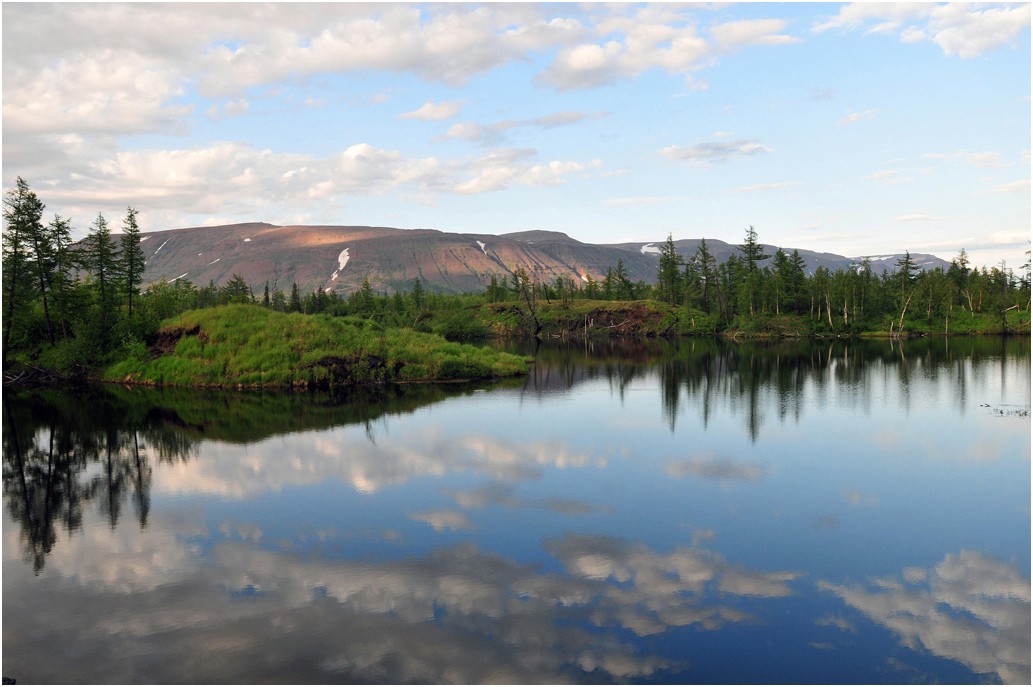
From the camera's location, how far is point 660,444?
31.7 meters

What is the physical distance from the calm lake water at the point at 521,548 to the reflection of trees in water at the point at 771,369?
528cm

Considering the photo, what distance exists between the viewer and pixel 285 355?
51.9 meters

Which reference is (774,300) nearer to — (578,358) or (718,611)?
(578,358)

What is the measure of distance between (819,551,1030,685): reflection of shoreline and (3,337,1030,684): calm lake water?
0.06m

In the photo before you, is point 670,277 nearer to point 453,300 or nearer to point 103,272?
point 453,300

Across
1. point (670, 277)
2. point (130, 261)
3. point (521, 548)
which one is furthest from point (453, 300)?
point (521, 548)

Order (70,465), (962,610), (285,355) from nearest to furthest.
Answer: (962,610) → (70,465) → (285,355)

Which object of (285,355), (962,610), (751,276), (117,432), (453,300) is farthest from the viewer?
(453,300)

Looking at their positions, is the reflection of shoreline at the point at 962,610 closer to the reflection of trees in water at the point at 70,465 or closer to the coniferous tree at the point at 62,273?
the reflection of trees in water at the point at 70,465

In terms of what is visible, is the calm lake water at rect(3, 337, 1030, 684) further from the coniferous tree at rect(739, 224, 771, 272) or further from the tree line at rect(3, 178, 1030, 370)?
the coniferous tree at rect(739, 224, 771, 272)

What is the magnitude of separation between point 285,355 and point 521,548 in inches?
1474

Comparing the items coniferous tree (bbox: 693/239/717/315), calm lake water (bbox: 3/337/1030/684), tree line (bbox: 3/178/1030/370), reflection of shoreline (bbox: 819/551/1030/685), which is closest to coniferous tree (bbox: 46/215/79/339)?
tree line (bbox: 3/178/1030/370)

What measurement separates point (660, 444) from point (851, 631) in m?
17.6

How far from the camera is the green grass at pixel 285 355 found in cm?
5147
